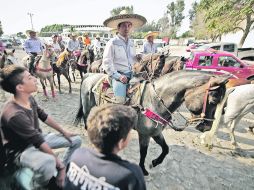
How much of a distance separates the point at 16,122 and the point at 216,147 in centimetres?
434

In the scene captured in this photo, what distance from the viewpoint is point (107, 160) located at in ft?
4.84

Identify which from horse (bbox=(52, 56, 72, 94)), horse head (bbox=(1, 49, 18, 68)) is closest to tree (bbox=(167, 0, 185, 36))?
horse (bbox=(52, 56, 72, 94))

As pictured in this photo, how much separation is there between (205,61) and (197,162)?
618cm

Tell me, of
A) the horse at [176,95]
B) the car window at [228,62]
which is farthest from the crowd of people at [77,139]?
the car window at [228,62]

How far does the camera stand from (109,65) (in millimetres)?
3934

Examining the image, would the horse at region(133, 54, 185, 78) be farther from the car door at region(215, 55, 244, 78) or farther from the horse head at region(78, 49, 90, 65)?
the horse head at region(78, 49, 90, 65)

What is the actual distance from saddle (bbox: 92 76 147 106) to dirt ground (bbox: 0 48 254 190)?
1.13m

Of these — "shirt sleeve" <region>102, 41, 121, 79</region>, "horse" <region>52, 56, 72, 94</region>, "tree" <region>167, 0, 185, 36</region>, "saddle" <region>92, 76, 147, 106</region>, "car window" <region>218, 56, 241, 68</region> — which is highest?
"tree" <region>167, 0, 185, 36</region>

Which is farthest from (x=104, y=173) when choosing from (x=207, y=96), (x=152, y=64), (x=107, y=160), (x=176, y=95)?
(x=152, y=64)

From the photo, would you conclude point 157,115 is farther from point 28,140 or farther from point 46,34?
point 46,34

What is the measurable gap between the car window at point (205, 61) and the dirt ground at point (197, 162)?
3.75 metres

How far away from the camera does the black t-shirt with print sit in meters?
1.42

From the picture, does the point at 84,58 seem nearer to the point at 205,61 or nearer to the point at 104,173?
the point at 205,61

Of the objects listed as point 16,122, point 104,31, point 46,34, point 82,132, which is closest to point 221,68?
point 82,132
